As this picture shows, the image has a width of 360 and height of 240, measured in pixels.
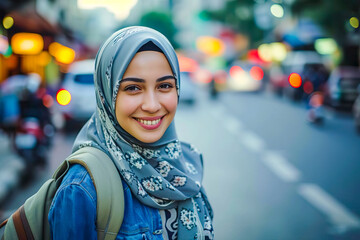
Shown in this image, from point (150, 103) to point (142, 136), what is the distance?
0.13 metres

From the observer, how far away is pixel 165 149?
73.2 inches

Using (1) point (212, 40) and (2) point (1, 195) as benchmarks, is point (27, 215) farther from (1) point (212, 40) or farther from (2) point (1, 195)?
(1) point (212, 40)

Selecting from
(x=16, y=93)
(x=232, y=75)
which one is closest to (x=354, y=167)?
(x=16, y=93)

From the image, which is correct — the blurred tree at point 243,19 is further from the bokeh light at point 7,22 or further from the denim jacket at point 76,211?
the denim jacket at point 76,211

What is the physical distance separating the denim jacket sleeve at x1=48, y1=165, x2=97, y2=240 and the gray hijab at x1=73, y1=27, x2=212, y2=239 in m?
0.20

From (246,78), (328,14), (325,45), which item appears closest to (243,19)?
(325,45)

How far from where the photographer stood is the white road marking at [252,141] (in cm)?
1013

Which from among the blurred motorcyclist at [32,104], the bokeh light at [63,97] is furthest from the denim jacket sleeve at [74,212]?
the bokeh light at [63,97]

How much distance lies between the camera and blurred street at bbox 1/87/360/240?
5070 millimetres

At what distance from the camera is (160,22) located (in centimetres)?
7438

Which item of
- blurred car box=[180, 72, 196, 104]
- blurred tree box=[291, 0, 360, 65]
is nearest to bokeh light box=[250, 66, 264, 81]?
blurred tree box=[291, 0, 360, 65]

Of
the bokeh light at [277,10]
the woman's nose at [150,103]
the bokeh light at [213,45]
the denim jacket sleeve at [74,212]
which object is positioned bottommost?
the bokeh light at [213,45]

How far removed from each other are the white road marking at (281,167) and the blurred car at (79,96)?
5.04m

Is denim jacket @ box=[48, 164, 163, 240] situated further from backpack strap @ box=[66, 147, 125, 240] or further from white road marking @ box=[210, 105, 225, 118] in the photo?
white road marking @ box=[210, 105, 225, 118]
